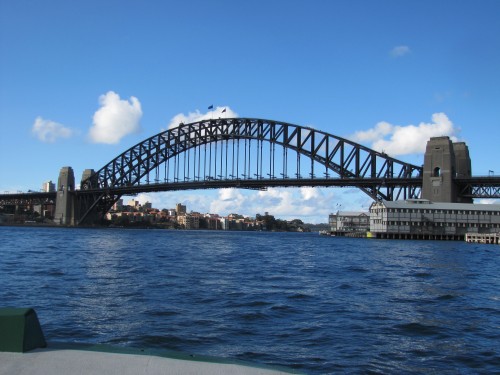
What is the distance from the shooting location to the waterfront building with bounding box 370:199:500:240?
86.8m

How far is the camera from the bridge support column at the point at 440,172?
8725 cm

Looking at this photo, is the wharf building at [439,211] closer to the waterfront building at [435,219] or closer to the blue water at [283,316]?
the waterfront building at [435,219]

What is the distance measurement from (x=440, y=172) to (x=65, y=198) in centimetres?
8929

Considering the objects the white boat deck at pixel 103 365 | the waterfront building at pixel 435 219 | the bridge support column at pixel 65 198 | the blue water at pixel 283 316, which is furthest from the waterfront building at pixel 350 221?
the white boat deck at pixel 103 365

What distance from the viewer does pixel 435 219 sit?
86.9 m

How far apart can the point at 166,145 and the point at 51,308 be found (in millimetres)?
122003

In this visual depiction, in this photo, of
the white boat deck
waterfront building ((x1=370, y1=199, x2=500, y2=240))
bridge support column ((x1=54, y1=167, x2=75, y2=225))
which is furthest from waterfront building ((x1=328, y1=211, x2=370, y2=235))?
the white boat deck

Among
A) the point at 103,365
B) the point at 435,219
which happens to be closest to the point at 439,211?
the point at 435,219

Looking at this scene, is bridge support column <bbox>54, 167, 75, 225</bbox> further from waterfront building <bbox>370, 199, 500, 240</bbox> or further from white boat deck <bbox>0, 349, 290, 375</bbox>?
white boat deck <bbox>0, 349, 290, 375</bbox>

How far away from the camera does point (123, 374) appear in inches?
150

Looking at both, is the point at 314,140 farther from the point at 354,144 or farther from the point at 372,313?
the point at 372,313

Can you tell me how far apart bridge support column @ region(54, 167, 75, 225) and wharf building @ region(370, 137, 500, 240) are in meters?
77.5

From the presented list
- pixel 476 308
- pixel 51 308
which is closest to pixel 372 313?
pixel 476 308

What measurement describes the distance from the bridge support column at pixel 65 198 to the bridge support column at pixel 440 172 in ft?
274
